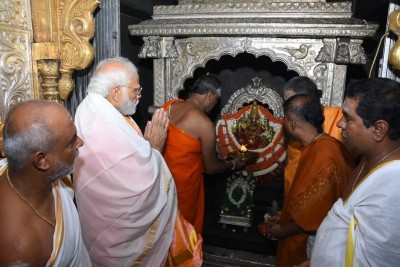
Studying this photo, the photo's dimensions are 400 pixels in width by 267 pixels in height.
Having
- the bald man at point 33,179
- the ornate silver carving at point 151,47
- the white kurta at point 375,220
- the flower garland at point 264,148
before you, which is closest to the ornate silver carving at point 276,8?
the ornate silver carving at point 151,47

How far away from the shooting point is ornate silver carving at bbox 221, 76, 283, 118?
4.12m

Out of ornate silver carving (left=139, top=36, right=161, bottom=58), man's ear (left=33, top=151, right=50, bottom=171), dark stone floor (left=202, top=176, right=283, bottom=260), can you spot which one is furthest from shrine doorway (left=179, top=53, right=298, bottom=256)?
man's ear (left=33, top=151, right=50, bottom=171)

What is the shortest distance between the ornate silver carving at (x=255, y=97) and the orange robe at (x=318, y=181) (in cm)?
206

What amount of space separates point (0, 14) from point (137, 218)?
1663 millimetres

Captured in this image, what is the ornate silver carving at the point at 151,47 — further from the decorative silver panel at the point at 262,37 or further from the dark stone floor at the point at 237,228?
the dark stone floor at the point at 237,228

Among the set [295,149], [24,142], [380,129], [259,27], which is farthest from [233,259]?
[24,142]

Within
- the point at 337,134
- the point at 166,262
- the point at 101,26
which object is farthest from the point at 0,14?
the point at 337,134

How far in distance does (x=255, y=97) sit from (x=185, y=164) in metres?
1.67

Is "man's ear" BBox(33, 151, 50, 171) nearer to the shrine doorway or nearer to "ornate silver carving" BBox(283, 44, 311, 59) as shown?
"ornate silver carving" BBox(283, 44, 311, 59)

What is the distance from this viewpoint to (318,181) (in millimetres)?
1981

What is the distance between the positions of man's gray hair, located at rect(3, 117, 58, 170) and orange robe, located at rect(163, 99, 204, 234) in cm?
169

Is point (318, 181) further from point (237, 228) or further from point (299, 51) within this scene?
point (237, 228)

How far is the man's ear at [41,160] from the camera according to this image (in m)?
1.29

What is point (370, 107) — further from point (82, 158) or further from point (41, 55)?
point (41, 55)
